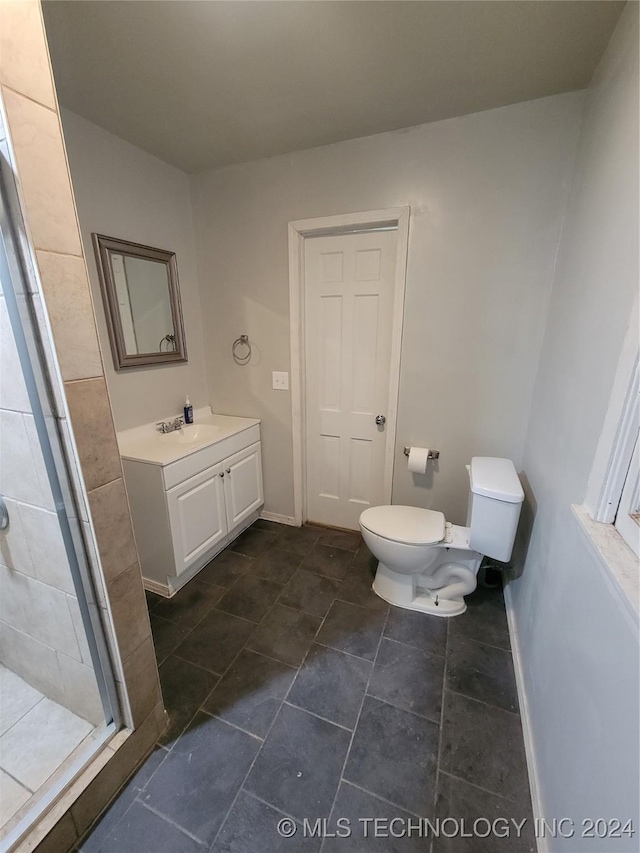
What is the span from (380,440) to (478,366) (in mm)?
747

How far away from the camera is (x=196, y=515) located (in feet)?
6.43

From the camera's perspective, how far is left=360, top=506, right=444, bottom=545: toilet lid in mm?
1719

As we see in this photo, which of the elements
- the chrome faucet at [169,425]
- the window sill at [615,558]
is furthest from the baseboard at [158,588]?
the window sill at [615,558]

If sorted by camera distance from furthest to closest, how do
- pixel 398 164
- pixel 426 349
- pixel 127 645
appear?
pixel 426 349
pixel 398 164
pixel 127 645

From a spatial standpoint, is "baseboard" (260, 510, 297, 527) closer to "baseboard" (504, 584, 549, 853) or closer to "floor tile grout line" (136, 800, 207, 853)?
"baseboard" (504, 584, 549, 853)

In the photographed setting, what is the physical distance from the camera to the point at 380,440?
90.4 inches

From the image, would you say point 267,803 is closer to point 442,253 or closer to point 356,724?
point 356,724

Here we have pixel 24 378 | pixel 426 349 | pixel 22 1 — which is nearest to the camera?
pixel 22 1

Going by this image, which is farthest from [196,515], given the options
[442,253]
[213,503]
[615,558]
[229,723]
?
[442,253]

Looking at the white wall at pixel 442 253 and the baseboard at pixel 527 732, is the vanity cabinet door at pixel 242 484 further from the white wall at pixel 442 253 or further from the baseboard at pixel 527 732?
the baseboard at pixel 527 732

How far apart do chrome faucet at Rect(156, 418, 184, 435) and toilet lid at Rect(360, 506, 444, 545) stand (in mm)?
1324

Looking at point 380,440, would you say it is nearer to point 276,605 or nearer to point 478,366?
point 478,366

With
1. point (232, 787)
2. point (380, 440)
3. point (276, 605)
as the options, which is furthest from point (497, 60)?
point (232, 787)

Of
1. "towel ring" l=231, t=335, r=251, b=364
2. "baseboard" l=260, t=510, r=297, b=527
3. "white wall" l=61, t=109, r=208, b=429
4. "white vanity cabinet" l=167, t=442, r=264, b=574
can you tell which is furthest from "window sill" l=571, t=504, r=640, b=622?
"white wall" l=61, t=109, r=208, b=429
